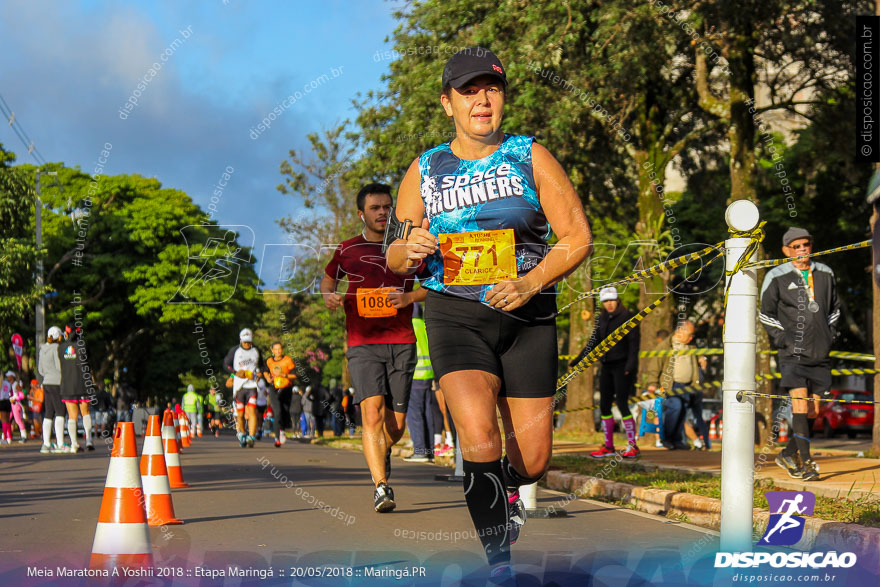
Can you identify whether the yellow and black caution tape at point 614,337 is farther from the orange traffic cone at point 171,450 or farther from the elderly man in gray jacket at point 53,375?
the elderly man in gray jacket at point 53,375

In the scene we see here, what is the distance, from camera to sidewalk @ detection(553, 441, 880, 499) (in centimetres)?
823

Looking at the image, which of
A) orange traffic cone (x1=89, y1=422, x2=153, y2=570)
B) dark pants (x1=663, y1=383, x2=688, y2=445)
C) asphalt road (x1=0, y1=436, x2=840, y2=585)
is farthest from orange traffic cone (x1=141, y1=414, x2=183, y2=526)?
dark pants (x1=663, y1=383, x2=688, y2=445)

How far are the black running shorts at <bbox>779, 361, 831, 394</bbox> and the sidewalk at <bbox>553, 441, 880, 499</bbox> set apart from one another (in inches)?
29.2

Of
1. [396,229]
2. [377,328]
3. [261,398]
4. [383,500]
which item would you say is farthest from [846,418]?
[396,229]

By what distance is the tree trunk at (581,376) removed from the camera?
75.9ft

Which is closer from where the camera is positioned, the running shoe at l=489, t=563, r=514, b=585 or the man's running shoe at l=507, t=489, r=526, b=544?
the running shoe at l=489, t=563, r=514, b=585

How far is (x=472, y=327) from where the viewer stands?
4.64 metres

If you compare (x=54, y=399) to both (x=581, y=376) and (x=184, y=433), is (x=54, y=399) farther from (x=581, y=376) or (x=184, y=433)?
(x=581, y=376)

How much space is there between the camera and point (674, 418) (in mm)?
16344

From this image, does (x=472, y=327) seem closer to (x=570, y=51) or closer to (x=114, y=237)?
(x=570, y=51)

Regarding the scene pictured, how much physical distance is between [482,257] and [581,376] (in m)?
20.2

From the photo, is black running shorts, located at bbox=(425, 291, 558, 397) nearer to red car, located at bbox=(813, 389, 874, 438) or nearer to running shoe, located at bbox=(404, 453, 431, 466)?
running shoe, located at bbox=(404, 453, 431, 466)

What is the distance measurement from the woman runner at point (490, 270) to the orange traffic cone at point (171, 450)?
187 inches

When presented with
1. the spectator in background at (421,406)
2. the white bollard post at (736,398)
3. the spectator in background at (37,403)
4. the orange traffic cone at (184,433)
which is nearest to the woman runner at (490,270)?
the white bollard post at (736,398)
